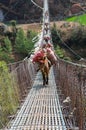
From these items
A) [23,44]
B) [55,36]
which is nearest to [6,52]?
[23,44]

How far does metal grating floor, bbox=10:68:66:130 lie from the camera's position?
28.2ft

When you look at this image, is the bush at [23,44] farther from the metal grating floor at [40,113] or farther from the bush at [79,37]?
the metal grating floor at [40,113]

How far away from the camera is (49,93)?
12.9m

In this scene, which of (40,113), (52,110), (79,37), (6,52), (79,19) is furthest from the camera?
(79,19)

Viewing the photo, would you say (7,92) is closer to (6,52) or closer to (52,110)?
(52,110)

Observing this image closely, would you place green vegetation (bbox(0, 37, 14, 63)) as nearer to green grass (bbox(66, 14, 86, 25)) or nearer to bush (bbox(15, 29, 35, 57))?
bush (bbox(15, 29, 35, 57))

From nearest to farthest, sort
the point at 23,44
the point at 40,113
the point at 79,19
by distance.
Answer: the point at 40,113, the point at 23,44, the point at 79,19

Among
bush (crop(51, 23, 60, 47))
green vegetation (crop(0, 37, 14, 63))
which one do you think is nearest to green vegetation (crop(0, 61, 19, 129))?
green vegetation (crop(0, 37, 14, 63))

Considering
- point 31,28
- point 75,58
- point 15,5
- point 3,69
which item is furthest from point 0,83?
point 15,5

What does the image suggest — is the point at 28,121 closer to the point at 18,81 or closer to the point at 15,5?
the point at 18,81

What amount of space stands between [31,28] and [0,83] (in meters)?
40.5

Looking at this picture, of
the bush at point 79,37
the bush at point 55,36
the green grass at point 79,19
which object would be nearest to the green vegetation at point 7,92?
the bush at point 55,36

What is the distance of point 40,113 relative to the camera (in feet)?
33.0

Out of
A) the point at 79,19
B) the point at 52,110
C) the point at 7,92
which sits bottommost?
the point at 79,19
